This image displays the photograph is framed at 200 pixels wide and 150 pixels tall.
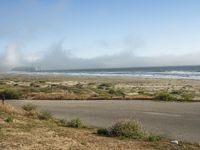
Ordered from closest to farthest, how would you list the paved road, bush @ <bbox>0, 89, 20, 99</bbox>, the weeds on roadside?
the weeds on roadside → the paved road → bush @ <bbox>0, 89, 20, 99</bbox>

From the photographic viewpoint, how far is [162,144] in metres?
15.8

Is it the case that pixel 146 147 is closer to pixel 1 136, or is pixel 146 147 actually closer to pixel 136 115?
pixel 1 136

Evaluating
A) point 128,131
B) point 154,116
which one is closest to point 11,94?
point 154,116

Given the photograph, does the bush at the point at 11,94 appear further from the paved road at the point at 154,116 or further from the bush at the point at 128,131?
the bush at the point at 128,131

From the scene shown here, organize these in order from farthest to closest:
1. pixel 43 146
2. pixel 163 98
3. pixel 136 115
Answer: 1. pixel 163 98
2. pixel 136 115
3. pixel 43 146

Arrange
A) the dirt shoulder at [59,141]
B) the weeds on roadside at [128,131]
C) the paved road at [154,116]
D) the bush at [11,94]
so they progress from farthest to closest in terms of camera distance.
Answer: the bush at [11,94]
the paved road at [154,116]
the weeds on roadside at [128,131]
the dirt shoulder at [59,141]

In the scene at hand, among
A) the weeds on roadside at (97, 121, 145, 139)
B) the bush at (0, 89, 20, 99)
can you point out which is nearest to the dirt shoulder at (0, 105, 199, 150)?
the weeds on roadside at (97, 121, 145, 139)

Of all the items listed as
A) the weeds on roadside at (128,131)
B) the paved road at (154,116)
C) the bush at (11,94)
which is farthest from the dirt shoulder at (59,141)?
the bush at (11,94)

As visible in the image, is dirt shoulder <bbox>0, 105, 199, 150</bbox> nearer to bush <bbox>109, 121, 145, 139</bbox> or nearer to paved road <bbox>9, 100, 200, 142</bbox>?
bush <bbox>109, 121, 145, 139</bbox>

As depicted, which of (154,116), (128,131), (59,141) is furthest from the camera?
(154,116)

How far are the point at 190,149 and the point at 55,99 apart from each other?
28792 mm

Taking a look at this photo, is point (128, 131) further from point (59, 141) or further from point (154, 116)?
point (154, 116)

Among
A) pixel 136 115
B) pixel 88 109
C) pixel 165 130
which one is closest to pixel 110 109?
pixel 88 109

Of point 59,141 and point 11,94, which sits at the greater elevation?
point 59,141
